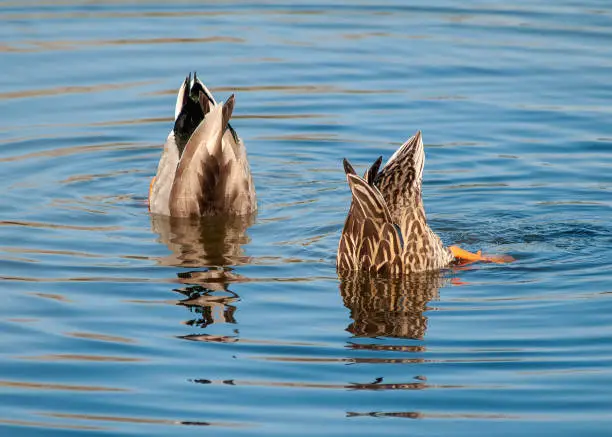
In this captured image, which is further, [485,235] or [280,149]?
[280,149]

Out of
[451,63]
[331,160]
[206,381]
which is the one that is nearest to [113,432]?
[206,381]

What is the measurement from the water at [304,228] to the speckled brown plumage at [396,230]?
188 millimetres

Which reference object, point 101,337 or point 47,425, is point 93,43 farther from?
point 47,425

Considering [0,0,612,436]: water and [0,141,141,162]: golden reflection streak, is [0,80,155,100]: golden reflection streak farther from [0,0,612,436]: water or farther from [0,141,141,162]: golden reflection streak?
[0,141,141,162]: golden reflection streak

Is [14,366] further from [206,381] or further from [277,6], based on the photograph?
[277,6]

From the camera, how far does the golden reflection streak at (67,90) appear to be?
14.9 m

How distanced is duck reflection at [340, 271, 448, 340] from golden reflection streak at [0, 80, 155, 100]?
6460mm

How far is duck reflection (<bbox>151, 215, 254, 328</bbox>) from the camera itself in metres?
9.09

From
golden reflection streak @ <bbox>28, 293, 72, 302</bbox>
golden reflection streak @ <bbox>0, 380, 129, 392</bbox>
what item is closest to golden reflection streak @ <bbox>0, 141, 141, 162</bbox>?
golden reflection streak @ <bbox>28, 293, 72, 302</bbox>

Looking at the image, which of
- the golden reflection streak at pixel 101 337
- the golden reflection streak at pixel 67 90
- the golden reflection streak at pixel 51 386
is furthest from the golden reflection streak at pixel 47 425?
the golden reflection streak at pixel 67 90

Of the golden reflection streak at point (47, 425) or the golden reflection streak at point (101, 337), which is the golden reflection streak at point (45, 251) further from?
the golden reflection streak at point (47, 425)

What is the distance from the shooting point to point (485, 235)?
10.8 meters

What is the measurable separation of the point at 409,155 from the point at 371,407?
2.89m

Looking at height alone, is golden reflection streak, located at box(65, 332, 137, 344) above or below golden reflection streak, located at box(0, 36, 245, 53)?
below
